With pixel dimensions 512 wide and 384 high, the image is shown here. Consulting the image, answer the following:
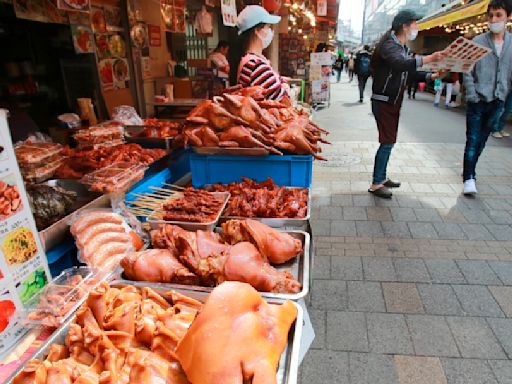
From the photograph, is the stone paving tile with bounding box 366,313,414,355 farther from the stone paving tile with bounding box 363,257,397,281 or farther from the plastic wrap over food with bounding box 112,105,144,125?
the plastic wrap over food with bounding box 112,105,144,125

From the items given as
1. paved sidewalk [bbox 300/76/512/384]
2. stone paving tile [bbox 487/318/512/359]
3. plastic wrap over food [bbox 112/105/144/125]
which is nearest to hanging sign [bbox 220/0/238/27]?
plastic wrap over food [bbox 112/105/144/125]

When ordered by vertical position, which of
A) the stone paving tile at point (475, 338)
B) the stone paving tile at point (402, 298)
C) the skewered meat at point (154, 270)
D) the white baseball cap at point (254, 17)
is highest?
the white baseball cap at point (254, 17)

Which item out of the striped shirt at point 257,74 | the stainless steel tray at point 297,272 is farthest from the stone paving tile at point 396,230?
the stainless steel tray at point 297,272

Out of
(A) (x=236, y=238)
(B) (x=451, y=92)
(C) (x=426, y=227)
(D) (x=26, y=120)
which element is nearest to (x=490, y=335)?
(C) (x=426, y=227)

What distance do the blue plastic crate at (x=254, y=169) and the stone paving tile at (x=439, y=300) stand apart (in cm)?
173

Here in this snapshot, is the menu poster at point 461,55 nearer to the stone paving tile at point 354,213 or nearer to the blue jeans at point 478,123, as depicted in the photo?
the blue jeans at point 478,123

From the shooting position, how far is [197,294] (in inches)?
67.4

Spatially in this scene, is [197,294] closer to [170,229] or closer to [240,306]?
[240,306]

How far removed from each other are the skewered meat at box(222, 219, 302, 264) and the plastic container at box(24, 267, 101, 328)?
2.71 ft

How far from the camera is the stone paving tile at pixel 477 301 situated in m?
3.38

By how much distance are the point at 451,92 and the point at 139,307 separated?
717 inches

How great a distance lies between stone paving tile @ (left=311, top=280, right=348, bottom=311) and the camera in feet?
11.7

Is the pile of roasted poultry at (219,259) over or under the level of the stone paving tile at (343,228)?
over

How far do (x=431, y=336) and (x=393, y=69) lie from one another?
379 cm
